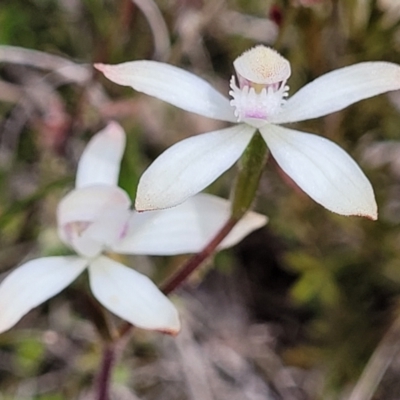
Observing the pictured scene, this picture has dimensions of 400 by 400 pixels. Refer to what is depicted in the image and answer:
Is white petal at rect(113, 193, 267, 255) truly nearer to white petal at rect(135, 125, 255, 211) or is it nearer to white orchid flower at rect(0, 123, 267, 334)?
white orchid flower at rect(0, 123, 267, 334)

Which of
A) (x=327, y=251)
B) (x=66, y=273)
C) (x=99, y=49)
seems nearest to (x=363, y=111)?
(x=327, y=251)

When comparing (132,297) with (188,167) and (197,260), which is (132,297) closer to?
(197,260)

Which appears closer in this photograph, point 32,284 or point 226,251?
point 32,284

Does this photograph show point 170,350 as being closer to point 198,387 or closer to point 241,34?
point 198,387

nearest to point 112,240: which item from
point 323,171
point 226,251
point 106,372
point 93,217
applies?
point 93,217

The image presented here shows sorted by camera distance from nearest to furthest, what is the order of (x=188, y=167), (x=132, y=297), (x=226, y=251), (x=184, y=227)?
(x=188, y=167) → (x=132, y=297) → (x=184, y=227) → (x=226, y=251)

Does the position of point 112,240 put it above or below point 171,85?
below
